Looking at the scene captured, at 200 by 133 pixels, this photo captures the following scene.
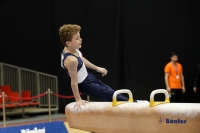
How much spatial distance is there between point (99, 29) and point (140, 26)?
4.86 ft

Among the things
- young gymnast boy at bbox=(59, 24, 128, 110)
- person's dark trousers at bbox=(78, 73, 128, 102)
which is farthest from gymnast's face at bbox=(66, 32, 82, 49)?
person's dark trousers at bbox=(78, 73, 128, 102)

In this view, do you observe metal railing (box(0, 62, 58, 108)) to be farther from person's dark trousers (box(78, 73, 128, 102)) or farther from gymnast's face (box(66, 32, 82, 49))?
gymnast's face (box(66, 32, 82, 49))

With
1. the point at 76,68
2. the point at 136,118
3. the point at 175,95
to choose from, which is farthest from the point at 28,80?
the point at 136,118

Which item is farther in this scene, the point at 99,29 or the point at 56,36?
the point at 56,36

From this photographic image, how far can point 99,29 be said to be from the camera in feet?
36.6

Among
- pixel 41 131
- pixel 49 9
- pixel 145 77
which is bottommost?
pixel 41 131

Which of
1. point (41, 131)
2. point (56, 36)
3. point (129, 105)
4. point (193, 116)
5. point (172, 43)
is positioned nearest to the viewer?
point (193, 116)

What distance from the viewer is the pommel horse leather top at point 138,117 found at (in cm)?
372

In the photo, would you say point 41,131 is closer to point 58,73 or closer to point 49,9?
point 58,73

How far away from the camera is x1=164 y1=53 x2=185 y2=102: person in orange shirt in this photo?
360 inches

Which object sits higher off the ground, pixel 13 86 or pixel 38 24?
pixel 38 24

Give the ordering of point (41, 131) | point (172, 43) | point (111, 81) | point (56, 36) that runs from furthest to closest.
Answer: point (56, 36) → point (111, 81) → point (172, 43) → point (41, 131)

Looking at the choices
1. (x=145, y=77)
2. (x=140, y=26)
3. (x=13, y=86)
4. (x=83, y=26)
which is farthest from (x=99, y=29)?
(x=13, y=86)

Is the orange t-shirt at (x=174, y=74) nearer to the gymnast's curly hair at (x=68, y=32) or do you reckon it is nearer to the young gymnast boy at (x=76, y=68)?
the young gymnast boy at (x=76, y=68)
